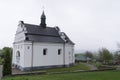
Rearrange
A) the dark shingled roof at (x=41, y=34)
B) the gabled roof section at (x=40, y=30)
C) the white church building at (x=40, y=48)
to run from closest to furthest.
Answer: the white church building at (x=40, y=48)
the dark shingled roof at (x=41, y=34)
the gabled roof section at (x=40, y=30)

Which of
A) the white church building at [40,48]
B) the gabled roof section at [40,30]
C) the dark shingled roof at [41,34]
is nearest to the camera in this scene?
the white church building at [40,48]

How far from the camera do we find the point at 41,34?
28.8 meters

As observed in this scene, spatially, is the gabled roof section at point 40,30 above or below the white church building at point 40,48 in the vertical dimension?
above

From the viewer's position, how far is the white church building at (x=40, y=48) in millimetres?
25797

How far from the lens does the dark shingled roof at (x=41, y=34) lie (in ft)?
88.6

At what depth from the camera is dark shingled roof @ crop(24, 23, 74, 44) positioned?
27019 millimetres

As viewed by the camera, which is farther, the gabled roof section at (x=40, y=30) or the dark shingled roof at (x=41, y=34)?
the gabled roof section at (x=40, y=30)

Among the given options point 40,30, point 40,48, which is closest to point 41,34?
point 40,30

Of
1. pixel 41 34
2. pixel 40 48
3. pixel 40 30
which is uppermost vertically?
pixel 40 30

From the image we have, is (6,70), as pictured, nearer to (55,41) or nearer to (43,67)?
(43,67)

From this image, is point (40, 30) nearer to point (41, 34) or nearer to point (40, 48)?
point (41, 34)

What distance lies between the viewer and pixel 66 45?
104 feet

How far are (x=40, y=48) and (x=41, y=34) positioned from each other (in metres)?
3.06

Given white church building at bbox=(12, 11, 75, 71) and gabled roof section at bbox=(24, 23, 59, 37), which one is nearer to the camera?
white church building at bbox=(12, 11, 75, 71)
